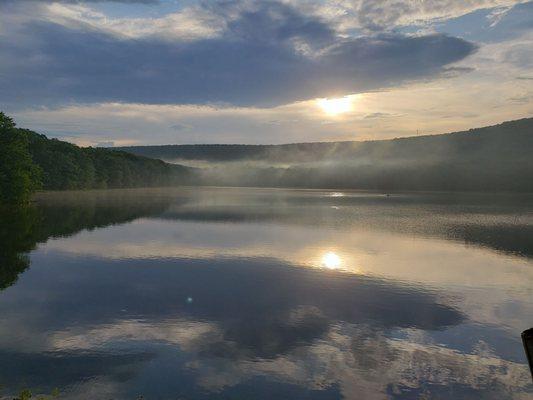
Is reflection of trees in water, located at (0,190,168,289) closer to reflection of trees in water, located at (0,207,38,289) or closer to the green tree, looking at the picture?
reflection of trees in water, located at (0,207,38,289)

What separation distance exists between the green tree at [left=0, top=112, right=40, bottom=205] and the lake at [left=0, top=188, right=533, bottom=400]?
37.1 m

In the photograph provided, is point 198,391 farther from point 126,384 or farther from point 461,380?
point 461,380

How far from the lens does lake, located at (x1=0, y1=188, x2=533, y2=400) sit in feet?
61.3

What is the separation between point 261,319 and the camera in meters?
27.5

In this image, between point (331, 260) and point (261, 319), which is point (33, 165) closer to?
point (331, 260)

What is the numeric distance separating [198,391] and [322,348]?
7.40 meters

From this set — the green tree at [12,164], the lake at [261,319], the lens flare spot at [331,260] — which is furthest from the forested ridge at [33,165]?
the lens flare spot at [331,260]

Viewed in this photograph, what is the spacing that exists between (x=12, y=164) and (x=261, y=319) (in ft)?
274

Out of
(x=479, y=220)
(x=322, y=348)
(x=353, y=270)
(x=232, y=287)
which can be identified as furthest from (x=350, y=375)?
(x=479, y=220)

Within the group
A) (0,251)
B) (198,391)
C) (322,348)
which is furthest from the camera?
(0,251)

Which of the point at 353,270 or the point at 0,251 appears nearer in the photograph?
the point at 353,270

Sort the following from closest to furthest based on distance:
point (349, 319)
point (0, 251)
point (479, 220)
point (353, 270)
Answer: point (349, 319), point (353, 270), point (0, 251), point (479, 220)

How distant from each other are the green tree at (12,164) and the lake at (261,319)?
37079 millimetres

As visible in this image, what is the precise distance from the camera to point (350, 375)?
19484 mm
